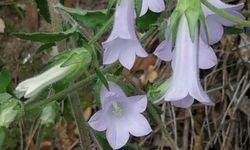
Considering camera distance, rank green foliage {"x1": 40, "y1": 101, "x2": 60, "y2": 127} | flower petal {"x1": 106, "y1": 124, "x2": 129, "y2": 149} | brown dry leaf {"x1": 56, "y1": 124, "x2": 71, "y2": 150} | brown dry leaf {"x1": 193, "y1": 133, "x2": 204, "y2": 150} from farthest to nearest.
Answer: brown dry leaf {"x1": 56, "y1": 124, "x2": 71, "y2": 150} → brown dry leaf {"x1": 193, "y1": 133, "x2": 204, "y2": 150} → green foliage {"x1": 40, "y1": 101, "x2": 60, "y2": 127} → flower petal {"x1": 106, "y1": 124, "x2": 129, "y2": 149}

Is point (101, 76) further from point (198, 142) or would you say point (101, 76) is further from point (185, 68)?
point (198, 142)

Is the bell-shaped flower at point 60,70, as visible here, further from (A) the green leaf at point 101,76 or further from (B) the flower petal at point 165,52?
(B) the flower petal at point 165,52

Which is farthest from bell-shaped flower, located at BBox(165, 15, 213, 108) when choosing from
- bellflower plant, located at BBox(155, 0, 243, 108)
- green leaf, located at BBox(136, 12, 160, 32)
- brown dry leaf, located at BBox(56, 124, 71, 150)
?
brown dry leaf, located at BBox(56, 124, 71, 150)

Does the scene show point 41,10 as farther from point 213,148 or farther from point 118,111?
point 213,148

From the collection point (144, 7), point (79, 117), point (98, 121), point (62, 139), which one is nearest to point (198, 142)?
point (62, 139)

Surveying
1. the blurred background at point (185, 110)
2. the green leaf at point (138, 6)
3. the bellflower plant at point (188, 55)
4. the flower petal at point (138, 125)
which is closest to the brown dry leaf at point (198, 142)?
the blurred background at point (185, 110)

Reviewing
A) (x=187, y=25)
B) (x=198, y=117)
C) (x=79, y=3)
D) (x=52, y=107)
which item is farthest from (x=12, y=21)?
(x=187, y=25)

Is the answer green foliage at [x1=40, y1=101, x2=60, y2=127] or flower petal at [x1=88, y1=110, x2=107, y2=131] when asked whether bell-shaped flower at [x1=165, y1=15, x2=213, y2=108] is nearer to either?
flower petal at [x1=88, y1=110, x2=107, y2=131]

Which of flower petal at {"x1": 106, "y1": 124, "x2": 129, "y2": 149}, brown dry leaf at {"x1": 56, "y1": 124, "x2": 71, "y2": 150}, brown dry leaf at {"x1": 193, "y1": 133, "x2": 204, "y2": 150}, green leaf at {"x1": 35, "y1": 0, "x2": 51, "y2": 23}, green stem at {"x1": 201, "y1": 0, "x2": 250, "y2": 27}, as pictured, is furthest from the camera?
brown dry leaf at {"x1": 56, "y1": 124, "x2": 71, "y2": 150}

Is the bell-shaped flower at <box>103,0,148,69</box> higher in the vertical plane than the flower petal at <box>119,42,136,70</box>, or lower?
higher
